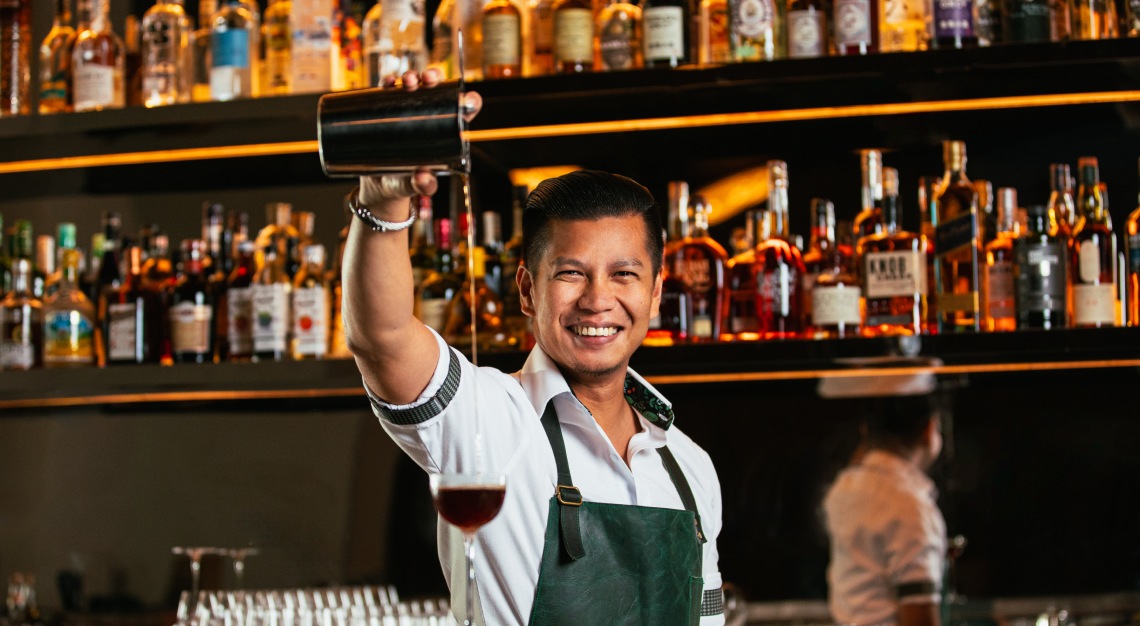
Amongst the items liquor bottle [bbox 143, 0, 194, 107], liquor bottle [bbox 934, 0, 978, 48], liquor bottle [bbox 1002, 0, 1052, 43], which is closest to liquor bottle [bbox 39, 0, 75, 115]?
liquor bottle [bbox 143, 0, 194, 107]

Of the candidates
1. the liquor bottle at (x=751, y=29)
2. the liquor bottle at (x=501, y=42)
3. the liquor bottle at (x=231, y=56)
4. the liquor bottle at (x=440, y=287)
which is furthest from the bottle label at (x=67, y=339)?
the liquor bottle at (x=751, y=29)

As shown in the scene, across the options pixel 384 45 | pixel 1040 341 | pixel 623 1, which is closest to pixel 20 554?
pixel 384 45

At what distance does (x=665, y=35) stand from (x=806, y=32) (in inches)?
9.3

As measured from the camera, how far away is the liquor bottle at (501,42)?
2094 millimetres

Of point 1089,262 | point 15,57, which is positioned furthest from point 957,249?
point 15,57

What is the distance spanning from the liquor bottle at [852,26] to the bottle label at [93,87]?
1.32 m

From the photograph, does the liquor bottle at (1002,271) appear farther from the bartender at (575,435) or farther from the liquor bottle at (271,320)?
the liquor bottle at (271,320)

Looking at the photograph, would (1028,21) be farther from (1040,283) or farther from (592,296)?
(592,296)

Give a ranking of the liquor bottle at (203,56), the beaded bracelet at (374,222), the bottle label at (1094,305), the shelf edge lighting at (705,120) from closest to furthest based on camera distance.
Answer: the beaded bracelet at (374,222), the bottle label at (1094,305), the shelf edge lighting at (705,120), the liquor bottle at (203,56)

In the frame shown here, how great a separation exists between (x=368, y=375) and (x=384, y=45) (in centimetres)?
126

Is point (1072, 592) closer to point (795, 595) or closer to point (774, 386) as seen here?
point (795, 595)

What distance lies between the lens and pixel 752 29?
80.7 inches

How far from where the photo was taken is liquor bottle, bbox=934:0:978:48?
1.99 metres

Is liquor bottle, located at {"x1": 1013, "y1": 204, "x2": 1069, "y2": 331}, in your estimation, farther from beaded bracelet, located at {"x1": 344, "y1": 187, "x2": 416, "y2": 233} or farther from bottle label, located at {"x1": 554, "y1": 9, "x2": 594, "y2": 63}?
beaded bracelet, located at {"x1": 344, "y1": 187, "x2": 416, "y2": 233}
